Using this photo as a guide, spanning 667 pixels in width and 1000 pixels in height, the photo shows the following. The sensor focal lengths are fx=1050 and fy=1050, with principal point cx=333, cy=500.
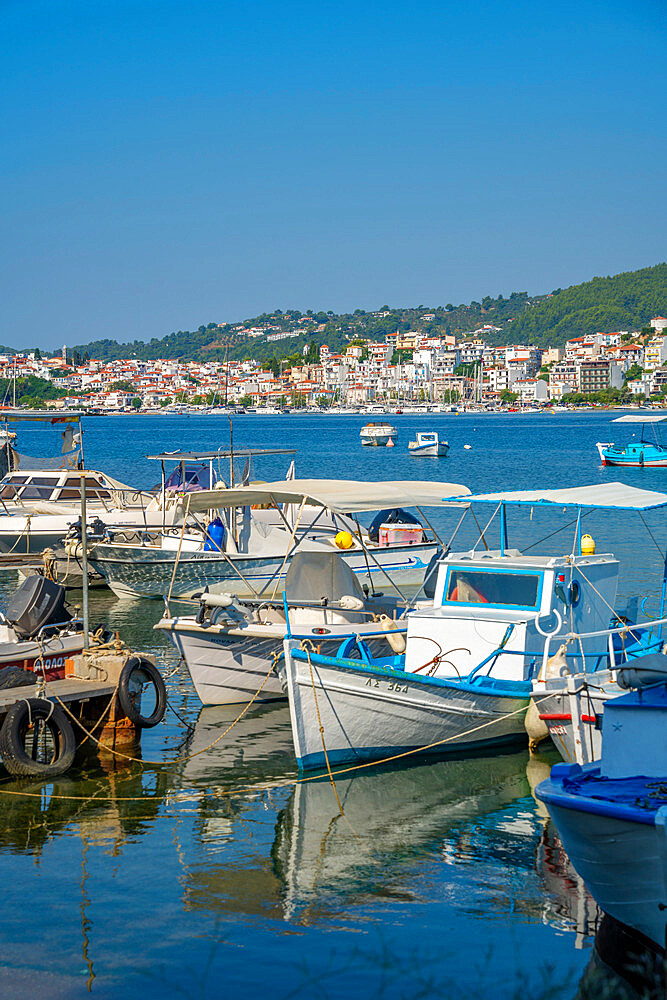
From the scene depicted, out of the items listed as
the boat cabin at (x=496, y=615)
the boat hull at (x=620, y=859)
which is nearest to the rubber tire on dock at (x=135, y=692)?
the boat cabin at (x=496, y=615)

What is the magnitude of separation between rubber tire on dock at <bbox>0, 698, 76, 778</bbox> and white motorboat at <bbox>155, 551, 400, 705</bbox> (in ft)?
8.53

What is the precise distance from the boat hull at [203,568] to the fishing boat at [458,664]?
27.6 ft

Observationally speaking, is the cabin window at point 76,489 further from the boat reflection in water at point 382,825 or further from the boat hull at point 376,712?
the boat reflection in water at point 382,825

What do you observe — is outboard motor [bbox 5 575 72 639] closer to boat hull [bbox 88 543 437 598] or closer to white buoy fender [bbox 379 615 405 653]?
white buoy fender [bbox 379 615 405 653]

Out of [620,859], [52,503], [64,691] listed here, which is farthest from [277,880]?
[52,503]

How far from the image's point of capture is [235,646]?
47.3ft

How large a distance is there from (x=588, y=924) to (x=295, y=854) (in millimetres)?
2798

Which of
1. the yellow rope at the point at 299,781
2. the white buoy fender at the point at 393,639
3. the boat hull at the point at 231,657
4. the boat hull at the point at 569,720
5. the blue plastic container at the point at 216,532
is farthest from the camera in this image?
the blue plastic container at the point at 216,532

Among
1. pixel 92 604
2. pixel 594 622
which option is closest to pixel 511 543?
pixel 92 604

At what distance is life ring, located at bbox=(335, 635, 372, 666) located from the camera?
12.8 meters

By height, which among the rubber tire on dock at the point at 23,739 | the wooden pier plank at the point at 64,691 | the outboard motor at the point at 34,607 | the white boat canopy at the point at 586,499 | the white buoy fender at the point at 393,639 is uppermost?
the white boat canopy at the point at 586,499

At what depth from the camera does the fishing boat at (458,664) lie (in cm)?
1177

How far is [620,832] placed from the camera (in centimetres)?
698

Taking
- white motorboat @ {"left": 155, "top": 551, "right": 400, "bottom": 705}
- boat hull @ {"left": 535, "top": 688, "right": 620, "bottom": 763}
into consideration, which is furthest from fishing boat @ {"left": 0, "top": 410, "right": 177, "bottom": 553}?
boat hull @ {"left": 535, "top": 688, "right": 620, "bottom": 763}
